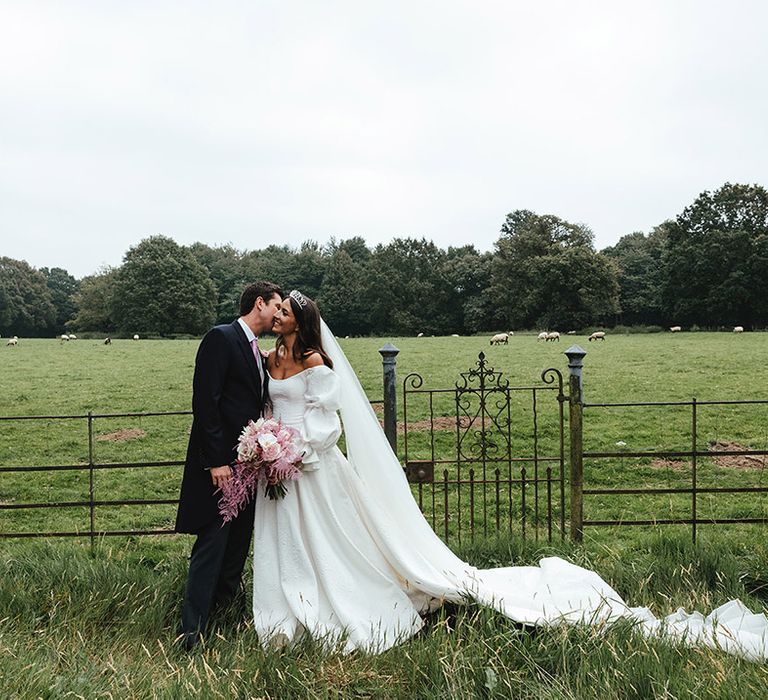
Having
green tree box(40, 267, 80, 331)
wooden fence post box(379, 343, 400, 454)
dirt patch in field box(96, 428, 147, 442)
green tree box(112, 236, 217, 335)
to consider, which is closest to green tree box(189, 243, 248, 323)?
green tree box(112, 236, 217, 335)

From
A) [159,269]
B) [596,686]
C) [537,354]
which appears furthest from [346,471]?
[159,269]

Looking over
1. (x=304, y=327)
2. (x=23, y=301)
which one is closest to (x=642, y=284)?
(x=23, y=301)

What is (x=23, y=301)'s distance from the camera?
2771 inches

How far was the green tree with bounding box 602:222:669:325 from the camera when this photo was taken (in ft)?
199

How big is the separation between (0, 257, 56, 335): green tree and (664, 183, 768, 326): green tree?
5941 centimetres

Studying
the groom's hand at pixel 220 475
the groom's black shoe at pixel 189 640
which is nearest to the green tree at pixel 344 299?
the groom's hand at pixel 220 475

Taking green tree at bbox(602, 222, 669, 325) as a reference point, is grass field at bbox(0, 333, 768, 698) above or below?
below

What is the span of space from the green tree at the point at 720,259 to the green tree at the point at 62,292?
58107 millimetres

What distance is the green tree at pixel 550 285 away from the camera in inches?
2352

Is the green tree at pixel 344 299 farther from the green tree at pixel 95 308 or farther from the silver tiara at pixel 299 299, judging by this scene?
the silver tiara at pixel 299 299

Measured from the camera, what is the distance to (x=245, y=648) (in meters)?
4.78

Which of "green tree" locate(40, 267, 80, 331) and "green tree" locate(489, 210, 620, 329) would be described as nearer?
"green tree" locate(489, 210, 620, 329)

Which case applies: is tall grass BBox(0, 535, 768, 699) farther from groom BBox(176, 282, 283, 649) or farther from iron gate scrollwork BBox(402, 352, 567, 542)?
iron gate scrollwork BBox(402, 352, 567, 542)

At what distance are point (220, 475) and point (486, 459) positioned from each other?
3.11m
